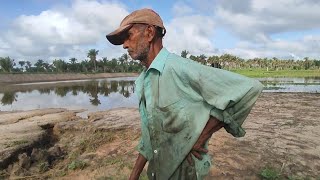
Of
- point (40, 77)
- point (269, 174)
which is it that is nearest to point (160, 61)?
point (269, 174)

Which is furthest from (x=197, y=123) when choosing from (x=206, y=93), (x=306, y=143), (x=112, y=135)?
(x=112, y=135)

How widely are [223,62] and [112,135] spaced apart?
93909 mm

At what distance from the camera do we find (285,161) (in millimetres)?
5547

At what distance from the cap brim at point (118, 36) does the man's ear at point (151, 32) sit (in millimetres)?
100

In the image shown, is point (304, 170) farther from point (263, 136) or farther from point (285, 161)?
point (263, 136)

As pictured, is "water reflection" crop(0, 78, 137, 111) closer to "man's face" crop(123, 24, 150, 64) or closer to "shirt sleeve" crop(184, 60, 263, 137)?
"man's face" crop(123, 24, 150, 64)

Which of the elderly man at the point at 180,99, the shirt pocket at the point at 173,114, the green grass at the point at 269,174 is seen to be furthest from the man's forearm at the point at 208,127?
the green grass at the point at 269,174

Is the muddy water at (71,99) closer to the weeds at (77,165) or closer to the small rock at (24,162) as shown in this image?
the small rock at (24,162)

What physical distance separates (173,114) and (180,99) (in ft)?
0.27

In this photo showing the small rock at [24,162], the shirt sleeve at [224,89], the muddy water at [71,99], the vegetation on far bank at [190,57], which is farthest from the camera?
the vegetation on far bank at [190,57]

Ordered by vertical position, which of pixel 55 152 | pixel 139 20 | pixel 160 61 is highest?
pixel 139 20

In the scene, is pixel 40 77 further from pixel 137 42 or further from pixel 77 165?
pixel 137 42

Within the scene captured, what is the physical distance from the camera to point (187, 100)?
1641mm

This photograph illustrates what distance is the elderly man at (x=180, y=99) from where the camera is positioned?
63.7 inches
